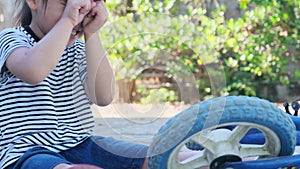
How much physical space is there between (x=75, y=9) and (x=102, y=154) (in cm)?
29

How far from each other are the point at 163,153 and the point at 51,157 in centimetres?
26

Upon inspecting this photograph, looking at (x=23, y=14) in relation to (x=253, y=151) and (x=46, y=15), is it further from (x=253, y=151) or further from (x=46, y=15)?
(x=253, y=151)

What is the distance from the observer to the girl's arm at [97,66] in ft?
3.38

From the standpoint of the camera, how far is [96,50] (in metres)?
1.06

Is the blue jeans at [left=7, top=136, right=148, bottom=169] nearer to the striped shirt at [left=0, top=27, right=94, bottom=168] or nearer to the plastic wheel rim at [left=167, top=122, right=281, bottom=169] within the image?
the striped shirt at [left=0, top=27, right=94, bottom=168]

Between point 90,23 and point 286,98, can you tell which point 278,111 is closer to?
point 90,23

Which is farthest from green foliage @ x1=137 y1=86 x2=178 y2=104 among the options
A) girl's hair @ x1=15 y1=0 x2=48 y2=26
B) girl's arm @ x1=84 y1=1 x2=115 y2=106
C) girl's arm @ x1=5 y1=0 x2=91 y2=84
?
girl's hair @ x1=15 y1=0 x2=48 y2=26

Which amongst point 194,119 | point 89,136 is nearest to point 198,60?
point 194,119

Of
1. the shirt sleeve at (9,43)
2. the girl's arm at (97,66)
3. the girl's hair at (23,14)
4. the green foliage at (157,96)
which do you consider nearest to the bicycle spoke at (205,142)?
the green foliage at (157,96)

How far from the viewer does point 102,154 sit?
111cm

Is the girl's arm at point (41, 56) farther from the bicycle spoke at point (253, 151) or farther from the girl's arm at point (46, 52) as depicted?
the bicycle spoke at point (253, 151)

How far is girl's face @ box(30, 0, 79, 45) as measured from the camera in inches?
40.0

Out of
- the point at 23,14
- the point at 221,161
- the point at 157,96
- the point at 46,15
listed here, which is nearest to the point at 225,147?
the point at 221,161

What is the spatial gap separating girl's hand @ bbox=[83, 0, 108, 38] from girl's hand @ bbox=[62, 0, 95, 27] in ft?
0.09
